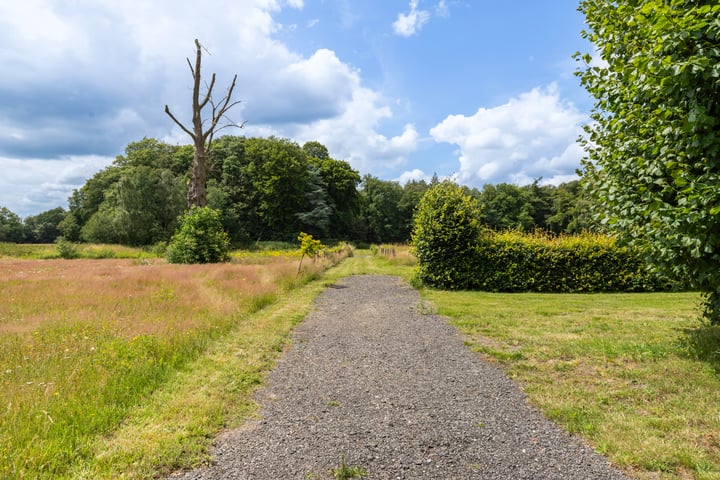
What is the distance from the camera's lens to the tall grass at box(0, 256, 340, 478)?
338cm

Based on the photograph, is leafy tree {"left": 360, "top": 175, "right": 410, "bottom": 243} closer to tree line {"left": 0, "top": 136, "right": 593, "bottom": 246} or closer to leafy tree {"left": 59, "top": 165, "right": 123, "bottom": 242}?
tree line {"left": 0, "top": 136, "right": 593, "bottom": 246}

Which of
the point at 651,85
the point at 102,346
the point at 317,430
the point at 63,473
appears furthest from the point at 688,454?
the point at 102,346

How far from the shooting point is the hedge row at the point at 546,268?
14719mm

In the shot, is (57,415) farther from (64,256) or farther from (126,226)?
(126,226)

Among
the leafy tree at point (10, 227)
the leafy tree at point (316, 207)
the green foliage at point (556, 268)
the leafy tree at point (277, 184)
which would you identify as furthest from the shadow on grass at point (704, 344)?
the leafy tree at point (10, 227)

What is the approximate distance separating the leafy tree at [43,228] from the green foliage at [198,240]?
64.4 meters

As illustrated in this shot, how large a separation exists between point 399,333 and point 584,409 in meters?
4.11

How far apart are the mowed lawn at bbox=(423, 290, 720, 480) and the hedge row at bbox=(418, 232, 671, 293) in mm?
4159

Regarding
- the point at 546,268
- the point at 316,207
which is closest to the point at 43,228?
the point at 316,207

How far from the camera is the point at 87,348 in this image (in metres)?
5.67

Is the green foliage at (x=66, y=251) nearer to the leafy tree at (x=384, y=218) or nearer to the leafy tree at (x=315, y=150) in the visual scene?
the leafy tree at (x=315, y=150)

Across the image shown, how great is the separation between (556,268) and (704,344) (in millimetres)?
8875

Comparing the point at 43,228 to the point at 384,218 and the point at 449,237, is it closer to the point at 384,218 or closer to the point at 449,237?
the point at 384,218

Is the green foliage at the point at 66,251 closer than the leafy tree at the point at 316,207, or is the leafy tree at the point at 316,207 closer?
the green foliage at the point at 66,251
